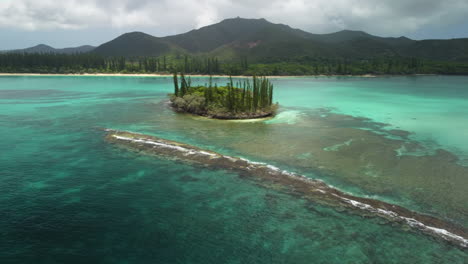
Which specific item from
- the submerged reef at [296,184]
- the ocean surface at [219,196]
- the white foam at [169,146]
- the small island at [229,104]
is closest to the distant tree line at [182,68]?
the small island at [229,104]

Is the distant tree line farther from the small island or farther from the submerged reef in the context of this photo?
the submerged reef

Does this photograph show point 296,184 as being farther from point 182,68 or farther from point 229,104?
point 182,68

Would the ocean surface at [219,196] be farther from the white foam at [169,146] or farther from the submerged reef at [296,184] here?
the white foam at [169,146]

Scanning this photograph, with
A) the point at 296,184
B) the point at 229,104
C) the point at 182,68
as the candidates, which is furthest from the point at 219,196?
the point at 182,68

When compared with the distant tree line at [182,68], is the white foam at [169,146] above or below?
below

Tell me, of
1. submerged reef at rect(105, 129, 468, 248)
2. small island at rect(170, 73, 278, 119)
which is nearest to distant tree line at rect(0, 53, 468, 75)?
small island at rect(170, 73, 278, 119)

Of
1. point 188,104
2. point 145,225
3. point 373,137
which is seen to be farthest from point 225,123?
point 145,225

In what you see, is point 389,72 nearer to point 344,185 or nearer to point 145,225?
point 344,185
